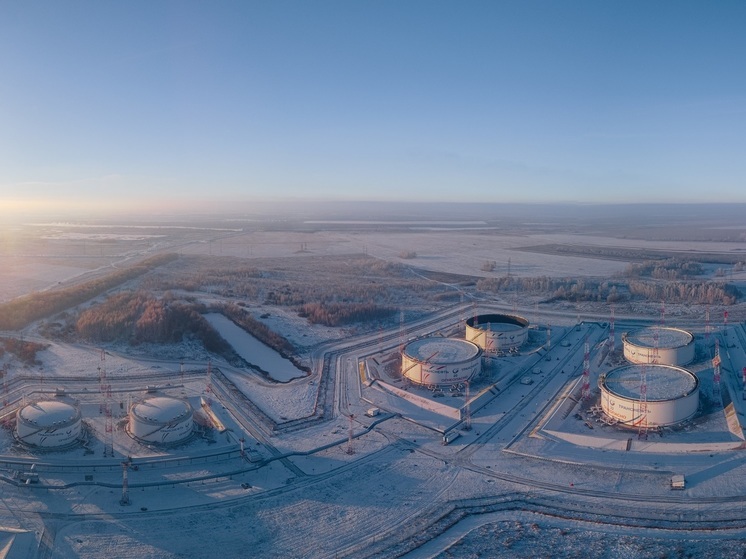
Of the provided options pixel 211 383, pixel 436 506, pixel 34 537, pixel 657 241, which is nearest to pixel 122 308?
pixel 211 383

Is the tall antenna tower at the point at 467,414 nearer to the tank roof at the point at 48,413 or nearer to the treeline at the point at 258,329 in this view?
the treeline at the point at 258,329

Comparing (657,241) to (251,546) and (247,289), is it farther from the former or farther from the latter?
(251,546)

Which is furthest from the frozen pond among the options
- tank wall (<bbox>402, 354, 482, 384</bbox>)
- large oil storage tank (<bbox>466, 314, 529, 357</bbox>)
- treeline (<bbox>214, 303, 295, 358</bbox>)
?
large oil storage tank (<bbox>466, 314, 529, 357</bbox>)

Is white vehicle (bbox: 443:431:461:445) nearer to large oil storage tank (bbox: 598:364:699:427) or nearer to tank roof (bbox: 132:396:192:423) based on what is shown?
large oil storage tank (bbox: 598:364:699:427)

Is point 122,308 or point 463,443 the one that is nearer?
point 463,443

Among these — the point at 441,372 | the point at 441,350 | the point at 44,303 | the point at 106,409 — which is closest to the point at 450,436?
the point at 441,372
